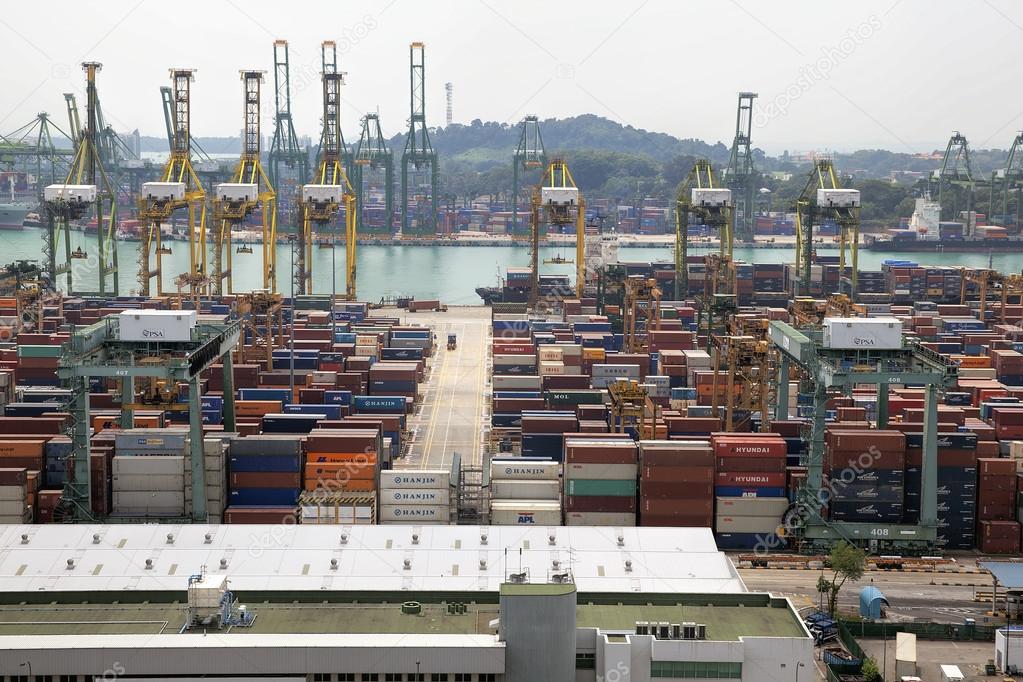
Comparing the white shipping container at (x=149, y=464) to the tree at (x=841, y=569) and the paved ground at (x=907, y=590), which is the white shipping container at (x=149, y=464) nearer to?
the paved ground at (x=907, y=590)

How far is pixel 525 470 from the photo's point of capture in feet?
110

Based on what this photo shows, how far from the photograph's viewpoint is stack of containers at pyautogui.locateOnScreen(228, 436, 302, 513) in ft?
107

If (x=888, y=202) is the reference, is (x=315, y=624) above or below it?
below

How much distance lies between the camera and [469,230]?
153 metres

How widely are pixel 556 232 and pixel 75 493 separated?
379 ft

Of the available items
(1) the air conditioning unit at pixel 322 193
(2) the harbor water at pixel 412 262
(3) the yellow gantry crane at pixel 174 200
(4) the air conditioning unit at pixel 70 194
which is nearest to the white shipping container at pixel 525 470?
(3) the yellow gantry crane at pixel 174 200

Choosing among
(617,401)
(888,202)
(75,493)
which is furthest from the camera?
(888,202)

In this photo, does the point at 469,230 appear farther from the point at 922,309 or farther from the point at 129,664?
the point at 129,664

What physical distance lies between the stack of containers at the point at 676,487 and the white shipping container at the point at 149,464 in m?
10.3

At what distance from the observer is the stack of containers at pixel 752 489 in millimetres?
33406

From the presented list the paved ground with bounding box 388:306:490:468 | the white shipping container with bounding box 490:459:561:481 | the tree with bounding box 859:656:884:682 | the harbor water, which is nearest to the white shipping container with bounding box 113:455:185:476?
the white shipping container with bounding box 490:459:561:481

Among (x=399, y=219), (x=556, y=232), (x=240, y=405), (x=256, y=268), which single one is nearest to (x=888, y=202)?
(x=556, y=232)

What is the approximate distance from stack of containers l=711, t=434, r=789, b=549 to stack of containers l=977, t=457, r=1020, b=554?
458cm

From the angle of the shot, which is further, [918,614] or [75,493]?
[75,493]
